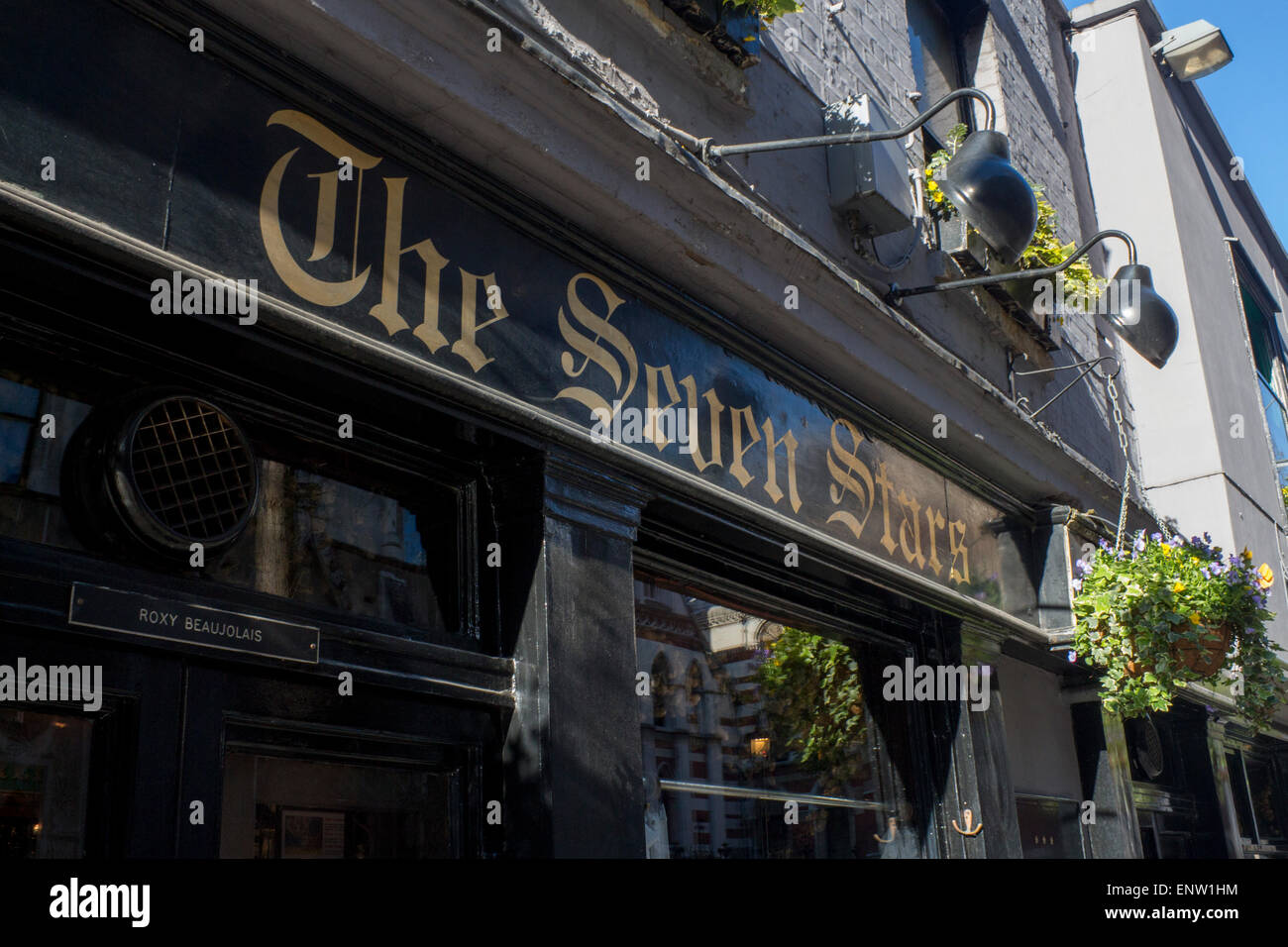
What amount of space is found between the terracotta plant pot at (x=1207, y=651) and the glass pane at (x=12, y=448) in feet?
17.8

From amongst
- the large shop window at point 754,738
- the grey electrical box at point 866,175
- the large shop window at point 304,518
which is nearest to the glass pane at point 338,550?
the large shop window at point 304,518

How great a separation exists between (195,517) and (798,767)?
3.32m

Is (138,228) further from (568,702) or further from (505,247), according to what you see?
(568,702)

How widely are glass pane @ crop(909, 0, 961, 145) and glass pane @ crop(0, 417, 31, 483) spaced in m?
6.71

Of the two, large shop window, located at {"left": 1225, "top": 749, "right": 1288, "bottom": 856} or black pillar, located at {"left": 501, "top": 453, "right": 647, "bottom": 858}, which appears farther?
large shop window, located at {"left": 1225, "top": 749, "right": 1288, "bottom": 856}

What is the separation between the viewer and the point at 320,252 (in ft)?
11.2

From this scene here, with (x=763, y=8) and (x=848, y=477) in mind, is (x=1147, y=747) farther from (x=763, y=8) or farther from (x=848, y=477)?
(x=763, y=8)

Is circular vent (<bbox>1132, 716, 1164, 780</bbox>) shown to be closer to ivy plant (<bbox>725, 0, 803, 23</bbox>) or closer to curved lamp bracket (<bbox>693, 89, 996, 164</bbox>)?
curved lamp bracket (<bbox>693, 89, 996, 164</bbox>)

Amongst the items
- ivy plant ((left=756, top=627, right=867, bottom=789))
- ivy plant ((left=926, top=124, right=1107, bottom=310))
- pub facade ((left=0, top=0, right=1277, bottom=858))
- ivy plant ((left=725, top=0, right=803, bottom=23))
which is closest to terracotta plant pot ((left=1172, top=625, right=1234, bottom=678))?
pub facade ((left=0, top=0, right=1277, bottom=858))

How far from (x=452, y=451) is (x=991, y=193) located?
2.93 metres

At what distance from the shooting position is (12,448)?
293cm

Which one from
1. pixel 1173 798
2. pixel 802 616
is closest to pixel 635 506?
pixel 802 616

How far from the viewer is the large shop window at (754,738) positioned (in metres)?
4.75

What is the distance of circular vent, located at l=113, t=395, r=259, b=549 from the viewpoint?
3.08m
